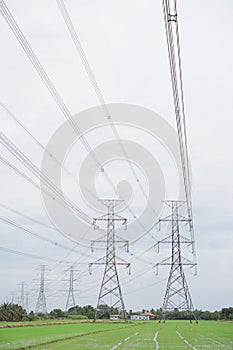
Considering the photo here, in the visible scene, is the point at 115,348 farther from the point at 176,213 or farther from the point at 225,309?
the point at 225,309

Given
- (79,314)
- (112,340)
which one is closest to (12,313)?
(79,314)

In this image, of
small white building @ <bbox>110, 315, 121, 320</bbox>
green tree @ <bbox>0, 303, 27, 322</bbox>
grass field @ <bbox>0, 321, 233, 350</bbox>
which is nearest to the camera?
grass field @ <bbox>0, 321, 233, 350</bbox>

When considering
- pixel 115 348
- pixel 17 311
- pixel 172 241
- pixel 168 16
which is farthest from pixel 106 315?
pixel 168 16

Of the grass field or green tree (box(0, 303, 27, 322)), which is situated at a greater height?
green tree (box(0, 303, 27, 322))

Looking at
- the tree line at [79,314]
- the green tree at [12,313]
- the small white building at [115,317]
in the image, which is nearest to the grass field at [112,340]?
the tree line at [79,314]

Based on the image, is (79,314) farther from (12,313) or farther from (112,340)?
(112,340)

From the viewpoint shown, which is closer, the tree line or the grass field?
the grass field

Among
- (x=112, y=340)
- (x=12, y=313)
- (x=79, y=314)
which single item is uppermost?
(x=79, y=314)

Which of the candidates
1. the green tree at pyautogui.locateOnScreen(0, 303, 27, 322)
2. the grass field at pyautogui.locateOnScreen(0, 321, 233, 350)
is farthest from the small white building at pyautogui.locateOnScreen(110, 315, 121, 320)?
the grass field at pyautogui.locateOnScreen(0, 321, 233, 350)

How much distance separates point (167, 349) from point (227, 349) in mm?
3409

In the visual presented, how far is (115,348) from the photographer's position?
96.4ft

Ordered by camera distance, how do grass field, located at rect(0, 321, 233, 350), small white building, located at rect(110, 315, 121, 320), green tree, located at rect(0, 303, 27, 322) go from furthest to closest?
small white building, located at rect(110, 315, 121, 320) < green tree, located at rect(0, 303, 27, 322) < grass field, located at rect(0, 321, 233, 350)

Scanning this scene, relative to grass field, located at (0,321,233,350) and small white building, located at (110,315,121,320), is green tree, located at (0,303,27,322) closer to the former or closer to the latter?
small white building, located at (110,315,121,320)

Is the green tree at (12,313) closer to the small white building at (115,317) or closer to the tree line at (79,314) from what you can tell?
the tree line at (79,314)
